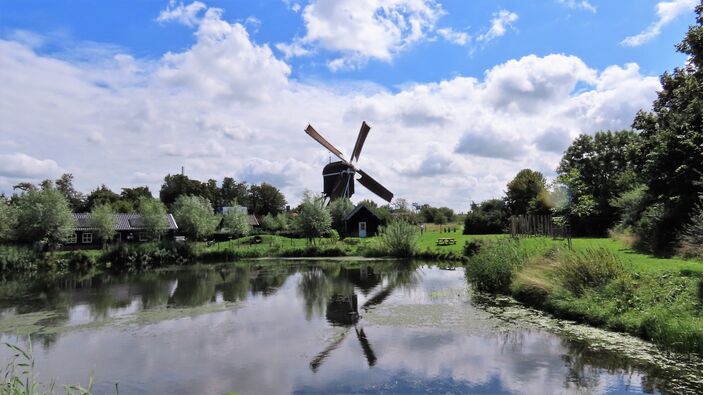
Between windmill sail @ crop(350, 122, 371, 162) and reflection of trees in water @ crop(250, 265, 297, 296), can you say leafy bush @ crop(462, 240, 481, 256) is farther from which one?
windmill sail @ crop(350, 122, 371, 162)

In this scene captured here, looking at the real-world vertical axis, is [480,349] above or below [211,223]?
below

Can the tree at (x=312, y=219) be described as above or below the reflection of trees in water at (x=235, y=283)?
above

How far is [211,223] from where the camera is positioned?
40.5m

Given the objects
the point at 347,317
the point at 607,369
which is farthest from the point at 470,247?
the point at 607,369

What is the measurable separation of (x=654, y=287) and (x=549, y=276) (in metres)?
3.20

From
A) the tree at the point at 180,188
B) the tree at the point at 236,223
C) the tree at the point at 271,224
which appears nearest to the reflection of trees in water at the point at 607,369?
the tree at the point at 236,223

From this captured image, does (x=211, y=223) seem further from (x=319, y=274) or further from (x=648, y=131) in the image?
Answer: (x=648, y=131)

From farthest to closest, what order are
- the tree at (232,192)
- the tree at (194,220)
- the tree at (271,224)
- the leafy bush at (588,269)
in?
the tree at (232,192)
the tree at (271,224)
the tree at (194,220)
the leafy bush at (588,269)

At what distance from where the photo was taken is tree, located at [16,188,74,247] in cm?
3123

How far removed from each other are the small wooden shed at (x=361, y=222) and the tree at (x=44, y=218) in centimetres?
2334

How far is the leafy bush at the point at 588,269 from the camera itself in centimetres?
1178

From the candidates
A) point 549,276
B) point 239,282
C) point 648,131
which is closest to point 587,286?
point 549,276

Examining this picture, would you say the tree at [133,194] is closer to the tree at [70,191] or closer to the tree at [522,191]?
the tree at [70,191]

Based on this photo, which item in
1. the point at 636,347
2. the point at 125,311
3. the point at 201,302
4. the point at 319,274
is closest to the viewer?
the point at 636,347
